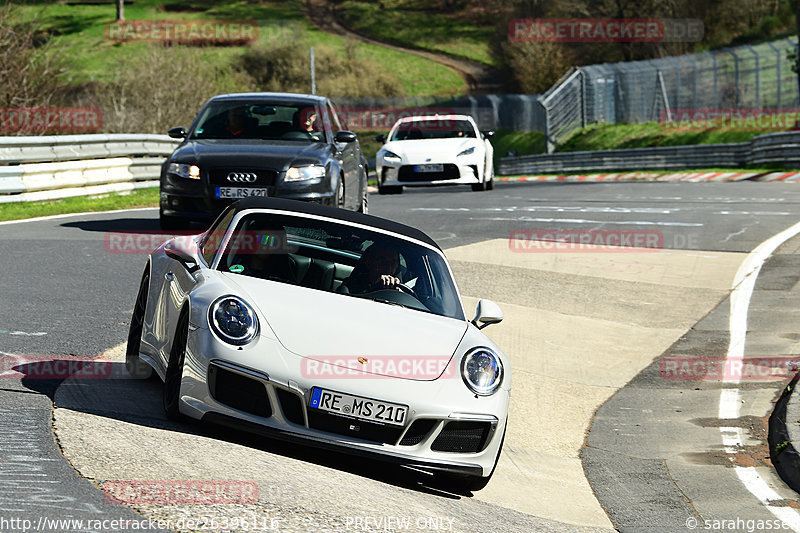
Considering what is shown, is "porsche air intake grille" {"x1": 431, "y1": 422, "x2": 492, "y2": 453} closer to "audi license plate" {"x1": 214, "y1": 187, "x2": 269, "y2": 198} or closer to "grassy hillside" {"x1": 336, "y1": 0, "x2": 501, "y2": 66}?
"audi license plate" {"x1": 214, "y1": 187, "x2": 269, "y2": 198}

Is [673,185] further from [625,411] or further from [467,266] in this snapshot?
[625,411]

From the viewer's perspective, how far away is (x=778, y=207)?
20562 millimetres

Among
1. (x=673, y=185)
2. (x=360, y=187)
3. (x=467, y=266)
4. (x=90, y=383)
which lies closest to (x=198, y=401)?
(x=90, y=383)

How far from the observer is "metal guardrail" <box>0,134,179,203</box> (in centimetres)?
1886

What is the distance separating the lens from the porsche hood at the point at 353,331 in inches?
244

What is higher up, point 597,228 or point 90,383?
point 90,383

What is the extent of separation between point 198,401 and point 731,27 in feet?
219

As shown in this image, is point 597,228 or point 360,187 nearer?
point 360,187

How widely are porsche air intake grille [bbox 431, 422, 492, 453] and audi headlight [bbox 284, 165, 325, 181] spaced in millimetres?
7288

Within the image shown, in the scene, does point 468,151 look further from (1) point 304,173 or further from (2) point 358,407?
(2) point 358,407

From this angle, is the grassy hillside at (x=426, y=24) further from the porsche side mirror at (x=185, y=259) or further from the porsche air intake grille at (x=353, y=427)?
the porsche air intake grille at (x=353, y=427)

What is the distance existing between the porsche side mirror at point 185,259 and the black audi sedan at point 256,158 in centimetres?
606

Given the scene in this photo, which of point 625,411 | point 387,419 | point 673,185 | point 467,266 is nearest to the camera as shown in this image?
point 387,419

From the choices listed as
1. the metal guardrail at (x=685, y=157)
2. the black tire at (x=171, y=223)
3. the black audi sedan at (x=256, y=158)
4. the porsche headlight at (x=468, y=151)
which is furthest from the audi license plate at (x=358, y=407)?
the metal guardrail at (x=685, y=157)
